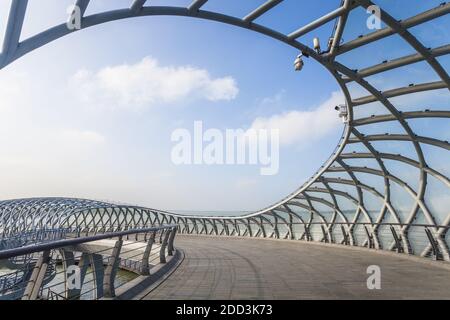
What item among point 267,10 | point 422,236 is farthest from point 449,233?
point 267,10

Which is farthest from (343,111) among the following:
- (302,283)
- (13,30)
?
(13,30)

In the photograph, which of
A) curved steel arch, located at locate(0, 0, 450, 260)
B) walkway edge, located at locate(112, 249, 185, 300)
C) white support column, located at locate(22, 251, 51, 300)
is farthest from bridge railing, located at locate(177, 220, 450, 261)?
white support column, located at locate(22, 251, 51, 300)

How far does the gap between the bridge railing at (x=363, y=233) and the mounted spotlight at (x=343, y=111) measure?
5.66 m

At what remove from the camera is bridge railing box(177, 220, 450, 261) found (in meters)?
9.91

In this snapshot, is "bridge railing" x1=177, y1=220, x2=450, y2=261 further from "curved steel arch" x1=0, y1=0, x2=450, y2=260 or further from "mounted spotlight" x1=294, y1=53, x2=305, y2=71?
"mounted spotlight" x1=294, y1=53, x2=305, y2=71

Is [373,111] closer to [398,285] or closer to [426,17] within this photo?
[426,17]

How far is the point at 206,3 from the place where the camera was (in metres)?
9.92

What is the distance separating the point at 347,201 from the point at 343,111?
30.7 ft

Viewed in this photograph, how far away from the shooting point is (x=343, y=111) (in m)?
16.0

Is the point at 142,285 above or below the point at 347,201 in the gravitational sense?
below

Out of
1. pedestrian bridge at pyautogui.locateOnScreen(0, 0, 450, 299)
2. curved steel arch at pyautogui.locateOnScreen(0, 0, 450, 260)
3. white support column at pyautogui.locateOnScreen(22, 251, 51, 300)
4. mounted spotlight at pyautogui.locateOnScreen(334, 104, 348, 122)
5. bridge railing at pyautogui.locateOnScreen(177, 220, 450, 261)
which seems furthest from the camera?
mounted spotlight at pyautogui.locateOnScreen(334, 104, 348, 122)

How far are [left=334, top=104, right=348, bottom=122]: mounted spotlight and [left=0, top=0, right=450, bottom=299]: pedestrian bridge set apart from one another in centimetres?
9

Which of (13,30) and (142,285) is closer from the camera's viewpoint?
(13,30)

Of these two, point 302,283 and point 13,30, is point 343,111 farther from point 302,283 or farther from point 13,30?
point 13,30
